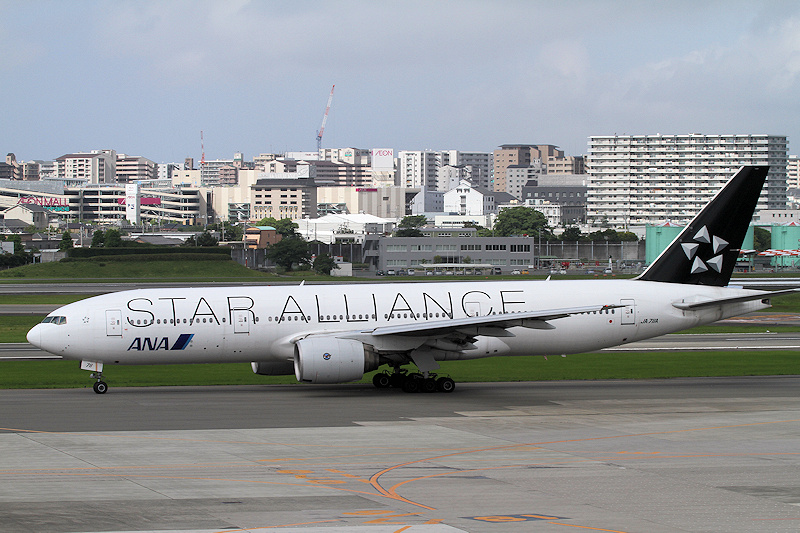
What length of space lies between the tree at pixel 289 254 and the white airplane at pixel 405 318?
360 feet

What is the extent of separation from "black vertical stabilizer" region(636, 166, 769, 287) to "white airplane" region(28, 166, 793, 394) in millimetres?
42

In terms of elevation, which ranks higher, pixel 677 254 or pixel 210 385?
pixel 677 254

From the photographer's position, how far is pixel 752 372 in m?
40.8

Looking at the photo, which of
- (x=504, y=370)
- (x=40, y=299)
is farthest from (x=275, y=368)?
(x=40, y=299)

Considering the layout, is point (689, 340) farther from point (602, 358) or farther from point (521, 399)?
point (521, 399)

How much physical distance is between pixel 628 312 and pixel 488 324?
748 centimetres

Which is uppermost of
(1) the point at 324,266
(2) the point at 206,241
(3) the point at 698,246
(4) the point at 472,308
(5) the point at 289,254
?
(2) the point at 206,241

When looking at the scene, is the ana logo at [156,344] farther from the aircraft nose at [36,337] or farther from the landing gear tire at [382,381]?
the landing gear tire at [382,381]

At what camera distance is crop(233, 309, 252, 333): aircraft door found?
34.2 meters

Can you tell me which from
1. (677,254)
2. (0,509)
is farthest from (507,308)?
(0,509)

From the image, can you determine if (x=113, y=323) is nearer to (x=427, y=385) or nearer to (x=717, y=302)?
(x=427, y=385)

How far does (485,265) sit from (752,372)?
115 m

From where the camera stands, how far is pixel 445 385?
1368 inches

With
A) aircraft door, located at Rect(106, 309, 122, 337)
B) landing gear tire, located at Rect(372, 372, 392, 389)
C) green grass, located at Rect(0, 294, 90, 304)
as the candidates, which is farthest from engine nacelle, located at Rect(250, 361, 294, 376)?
green grass, located at Rect(0, 294, 90, 304)
